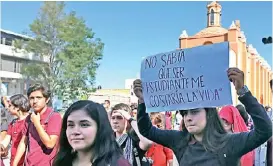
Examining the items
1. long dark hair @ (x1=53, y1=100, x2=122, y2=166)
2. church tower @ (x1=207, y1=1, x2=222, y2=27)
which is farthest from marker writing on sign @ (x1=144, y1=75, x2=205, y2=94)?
church tower @ (x1=207, y1=1, x2=222, y2=27)

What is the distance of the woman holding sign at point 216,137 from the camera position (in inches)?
89.3

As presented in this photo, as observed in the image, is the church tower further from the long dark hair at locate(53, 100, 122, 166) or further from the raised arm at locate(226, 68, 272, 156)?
the long dark hair at locate(53, 100, 122, 166)

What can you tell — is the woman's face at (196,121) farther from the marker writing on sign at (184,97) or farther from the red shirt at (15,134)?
the red shirt at (15,134)

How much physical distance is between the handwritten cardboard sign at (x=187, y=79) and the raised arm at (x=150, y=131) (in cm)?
5

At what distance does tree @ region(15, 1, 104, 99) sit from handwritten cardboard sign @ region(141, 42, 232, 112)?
88.7 feet

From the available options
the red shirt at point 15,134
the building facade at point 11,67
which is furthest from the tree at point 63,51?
the red shirt at point 15,134

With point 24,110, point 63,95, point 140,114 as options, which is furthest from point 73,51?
point 140,114

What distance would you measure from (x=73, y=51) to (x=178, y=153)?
1100 inches

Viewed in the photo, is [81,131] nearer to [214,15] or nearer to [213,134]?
[213,134]

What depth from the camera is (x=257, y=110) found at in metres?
2.26

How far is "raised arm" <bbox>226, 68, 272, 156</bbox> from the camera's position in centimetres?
225

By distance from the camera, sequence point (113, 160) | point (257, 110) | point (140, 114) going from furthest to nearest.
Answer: point (140, 114) < point (257, 110) < point (113, 160)

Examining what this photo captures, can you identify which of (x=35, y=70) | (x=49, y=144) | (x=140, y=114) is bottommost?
(x=49, y=144)

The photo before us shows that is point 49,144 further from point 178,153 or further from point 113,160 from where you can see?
point 113,160
